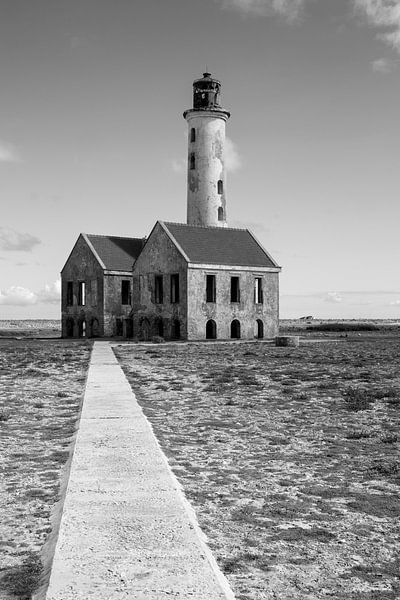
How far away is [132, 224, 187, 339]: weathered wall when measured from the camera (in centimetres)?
4153

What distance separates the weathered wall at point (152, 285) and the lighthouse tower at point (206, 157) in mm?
6043

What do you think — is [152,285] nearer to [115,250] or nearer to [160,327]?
[160,327]

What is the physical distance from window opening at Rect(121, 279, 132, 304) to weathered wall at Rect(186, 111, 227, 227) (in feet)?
21.8

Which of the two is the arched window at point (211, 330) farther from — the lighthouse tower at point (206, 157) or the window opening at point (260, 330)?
the lighthouse tower at point (206, 157)

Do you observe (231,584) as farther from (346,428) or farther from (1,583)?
(346,428)

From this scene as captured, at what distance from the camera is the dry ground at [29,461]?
17.1 feet

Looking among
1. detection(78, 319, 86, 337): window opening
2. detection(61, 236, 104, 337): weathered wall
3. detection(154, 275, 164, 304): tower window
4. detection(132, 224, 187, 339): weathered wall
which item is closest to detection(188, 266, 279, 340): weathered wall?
detection(132, 224, 187, 339): weathered wall

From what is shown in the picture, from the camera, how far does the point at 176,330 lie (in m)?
42.1

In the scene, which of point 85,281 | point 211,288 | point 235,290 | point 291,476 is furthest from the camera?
point 85,281

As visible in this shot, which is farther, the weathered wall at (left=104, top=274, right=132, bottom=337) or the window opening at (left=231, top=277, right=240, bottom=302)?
the weathered wall at (left=104, top=274, right=132, bottom=337)

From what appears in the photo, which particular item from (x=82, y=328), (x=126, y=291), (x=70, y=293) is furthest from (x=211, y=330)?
(x=70, y=293)

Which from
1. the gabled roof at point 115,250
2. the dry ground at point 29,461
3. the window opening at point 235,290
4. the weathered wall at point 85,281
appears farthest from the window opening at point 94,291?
the dry ground at point 29,461

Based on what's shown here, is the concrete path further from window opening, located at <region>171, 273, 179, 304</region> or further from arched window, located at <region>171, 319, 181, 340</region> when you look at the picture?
window opening, located at <region>171, 273, 179, 304</region>

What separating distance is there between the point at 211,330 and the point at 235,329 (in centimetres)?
198
